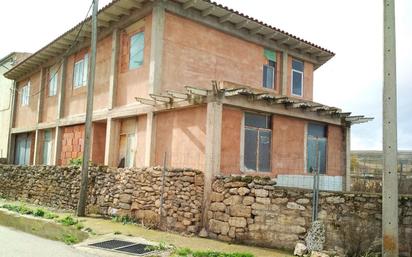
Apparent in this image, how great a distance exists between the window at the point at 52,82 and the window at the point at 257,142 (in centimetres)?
1292

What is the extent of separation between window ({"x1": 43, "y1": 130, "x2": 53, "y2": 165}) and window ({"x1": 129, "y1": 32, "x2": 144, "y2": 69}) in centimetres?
881

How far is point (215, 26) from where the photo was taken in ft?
48.9

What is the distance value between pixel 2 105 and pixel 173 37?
19.8 m

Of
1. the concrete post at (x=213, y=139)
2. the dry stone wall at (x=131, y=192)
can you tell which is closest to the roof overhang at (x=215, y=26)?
the concrete post at (x=213, y=139)

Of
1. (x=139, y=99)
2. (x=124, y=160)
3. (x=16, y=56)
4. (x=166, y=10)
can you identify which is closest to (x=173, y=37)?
(x=166, y=10)

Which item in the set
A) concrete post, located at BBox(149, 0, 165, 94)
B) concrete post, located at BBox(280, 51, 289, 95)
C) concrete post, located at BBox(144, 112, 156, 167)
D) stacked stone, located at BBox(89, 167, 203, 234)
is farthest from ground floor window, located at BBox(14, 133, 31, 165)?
concrete post, located at BBox(280, 51, 289, 95)

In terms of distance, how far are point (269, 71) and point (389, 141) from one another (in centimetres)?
1144

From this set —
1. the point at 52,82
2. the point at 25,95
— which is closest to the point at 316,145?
the point at 52,82

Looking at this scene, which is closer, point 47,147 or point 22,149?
point 47,147

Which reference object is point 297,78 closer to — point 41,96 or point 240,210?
point 240,210

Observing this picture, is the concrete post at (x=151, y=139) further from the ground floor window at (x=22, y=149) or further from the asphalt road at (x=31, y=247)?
the ground floor window at (x=22, y=149)

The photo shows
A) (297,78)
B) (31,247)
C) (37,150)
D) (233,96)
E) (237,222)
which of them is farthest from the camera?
(37,150)

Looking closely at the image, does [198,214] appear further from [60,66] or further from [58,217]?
[60,66]

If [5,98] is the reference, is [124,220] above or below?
below
